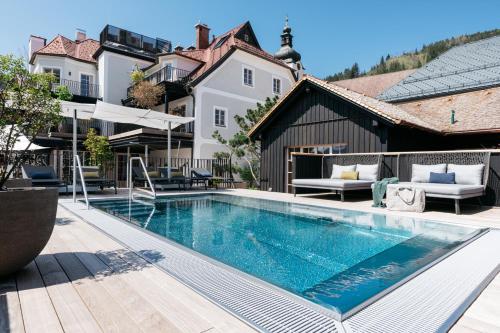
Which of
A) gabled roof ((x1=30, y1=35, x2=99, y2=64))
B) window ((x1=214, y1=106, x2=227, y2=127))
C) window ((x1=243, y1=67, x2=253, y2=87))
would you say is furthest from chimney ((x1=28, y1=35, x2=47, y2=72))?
window ((x1=243, y1=67, x2=253, y2=87))

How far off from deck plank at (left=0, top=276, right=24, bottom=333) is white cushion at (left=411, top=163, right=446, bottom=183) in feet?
28.2

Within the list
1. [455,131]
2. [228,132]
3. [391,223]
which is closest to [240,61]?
Result: [228,132]

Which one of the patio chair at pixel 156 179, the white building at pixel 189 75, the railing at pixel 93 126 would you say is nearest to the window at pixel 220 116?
the white building at pixel 189 75

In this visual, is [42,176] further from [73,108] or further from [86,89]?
[86,89]

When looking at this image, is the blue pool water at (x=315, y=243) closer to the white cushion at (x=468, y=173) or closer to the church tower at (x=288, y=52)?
the white cushion at (x=468, y=173)

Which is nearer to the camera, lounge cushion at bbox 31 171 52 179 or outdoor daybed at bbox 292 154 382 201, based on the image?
outdoor daybed at bbox 292 154 382 201

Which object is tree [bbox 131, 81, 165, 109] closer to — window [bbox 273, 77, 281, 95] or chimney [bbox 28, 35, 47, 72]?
window [bbox 273, 77, 281, 95]

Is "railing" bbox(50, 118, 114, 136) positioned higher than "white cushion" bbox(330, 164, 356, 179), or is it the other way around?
"railing" bbox(50, 118, 114, 136)

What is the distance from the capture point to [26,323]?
1.85m

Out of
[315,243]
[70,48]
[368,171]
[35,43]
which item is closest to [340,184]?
[368,171]

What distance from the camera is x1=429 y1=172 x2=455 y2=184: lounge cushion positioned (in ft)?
24.4

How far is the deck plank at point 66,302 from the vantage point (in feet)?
6.00

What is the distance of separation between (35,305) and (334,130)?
984 cm

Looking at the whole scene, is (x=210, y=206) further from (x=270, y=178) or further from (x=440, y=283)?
(x=440, y=283)
